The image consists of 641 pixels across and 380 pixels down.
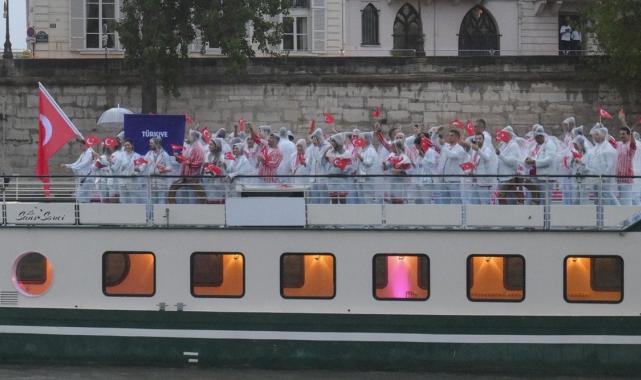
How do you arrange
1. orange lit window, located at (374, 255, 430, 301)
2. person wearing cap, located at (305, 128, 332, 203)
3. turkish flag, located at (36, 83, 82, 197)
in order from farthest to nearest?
turkish flag, located at (36, 83, 82, 197)
person wearing cap, located at (305, 128, 332, 203)
orange lit window, located at (374, 255, 430, 301)

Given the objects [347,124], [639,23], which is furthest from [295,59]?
[639,23]

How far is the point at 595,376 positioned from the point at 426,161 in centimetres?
368

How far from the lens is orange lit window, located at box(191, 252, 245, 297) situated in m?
16.2

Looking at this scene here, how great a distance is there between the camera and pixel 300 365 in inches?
633

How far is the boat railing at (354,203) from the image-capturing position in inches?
619

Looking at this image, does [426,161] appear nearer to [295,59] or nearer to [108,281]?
[108,281]

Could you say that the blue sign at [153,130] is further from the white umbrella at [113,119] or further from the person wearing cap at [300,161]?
the white umbrella at [113,119]

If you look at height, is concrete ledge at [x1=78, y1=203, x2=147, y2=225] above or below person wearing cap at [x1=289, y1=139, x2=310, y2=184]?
below

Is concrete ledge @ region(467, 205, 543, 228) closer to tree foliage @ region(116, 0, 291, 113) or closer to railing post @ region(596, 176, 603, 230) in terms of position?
railing post @ region(596, 176, 603, 230)

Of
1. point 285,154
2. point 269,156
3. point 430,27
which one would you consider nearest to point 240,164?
point 269,156

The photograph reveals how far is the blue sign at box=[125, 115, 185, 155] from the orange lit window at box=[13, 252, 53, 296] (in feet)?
12.7

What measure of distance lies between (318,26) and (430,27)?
4.06 m

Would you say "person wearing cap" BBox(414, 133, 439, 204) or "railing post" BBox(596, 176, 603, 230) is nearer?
"railing post" BBox(596, 176, 603, 230)

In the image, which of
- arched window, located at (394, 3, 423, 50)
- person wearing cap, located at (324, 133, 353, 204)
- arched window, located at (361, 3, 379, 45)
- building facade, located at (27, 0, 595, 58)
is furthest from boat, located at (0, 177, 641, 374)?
arched window, located at (394, 3, 423, 50)
